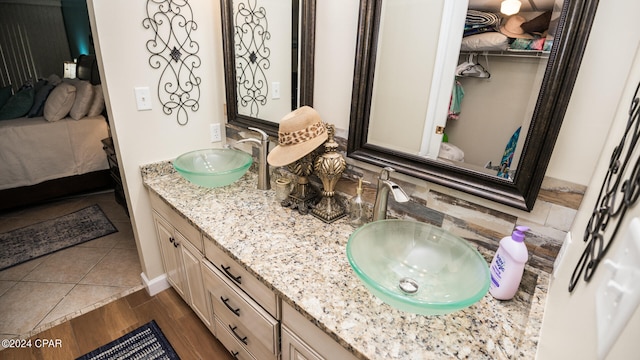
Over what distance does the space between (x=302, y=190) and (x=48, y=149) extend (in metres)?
2.97

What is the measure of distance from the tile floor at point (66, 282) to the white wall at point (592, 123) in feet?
7.36

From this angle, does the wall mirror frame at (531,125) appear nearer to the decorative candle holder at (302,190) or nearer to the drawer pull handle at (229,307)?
the decorative candle holder at (302,190)

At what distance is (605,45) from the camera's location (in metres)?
0.74

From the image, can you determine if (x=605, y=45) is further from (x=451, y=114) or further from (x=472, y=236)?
(x=472, y=236)

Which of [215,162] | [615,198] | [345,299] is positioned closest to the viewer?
[615,198]

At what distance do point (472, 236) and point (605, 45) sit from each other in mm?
634

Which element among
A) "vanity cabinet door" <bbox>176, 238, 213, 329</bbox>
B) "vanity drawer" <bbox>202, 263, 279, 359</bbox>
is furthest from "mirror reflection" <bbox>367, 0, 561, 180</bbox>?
"vanity cabinet door" <bbox>176, 238, 213, 329</bbox>

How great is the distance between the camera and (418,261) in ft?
3.55

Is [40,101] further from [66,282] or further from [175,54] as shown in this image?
[175,54]

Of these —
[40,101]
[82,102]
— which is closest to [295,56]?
[82,102]

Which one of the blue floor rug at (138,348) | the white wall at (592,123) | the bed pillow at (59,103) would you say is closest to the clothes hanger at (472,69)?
the white wall at (592,123)

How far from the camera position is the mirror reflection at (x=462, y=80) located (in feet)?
2.81

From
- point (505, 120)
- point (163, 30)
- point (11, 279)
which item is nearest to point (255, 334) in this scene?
point (505, 120)

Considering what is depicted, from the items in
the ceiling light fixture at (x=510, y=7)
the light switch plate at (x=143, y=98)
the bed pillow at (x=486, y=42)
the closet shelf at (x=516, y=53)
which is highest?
the ceiling light fixture at (x=510, y=7)
